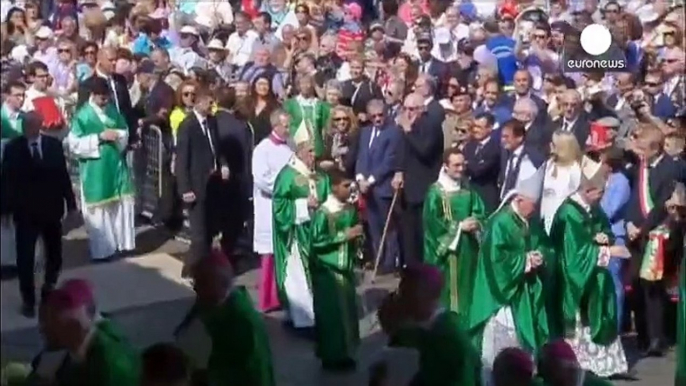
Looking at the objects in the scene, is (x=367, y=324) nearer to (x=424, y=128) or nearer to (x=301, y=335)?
(x=301, y=335)

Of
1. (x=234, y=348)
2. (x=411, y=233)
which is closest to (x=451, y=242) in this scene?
(x=411, y=233)

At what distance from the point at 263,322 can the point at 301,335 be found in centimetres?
19

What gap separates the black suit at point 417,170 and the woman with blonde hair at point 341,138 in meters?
0.17

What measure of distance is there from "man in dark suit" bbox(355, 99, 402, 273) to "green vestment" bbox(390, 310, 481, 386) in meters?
0.30

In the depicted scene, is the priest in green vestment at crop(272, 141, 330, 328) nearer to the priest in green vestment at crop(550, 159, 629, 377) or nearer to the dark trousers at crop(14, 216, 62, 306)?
the dark trousers at crop(14, 216, 62, 306)

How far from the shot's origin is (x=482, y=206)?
512 centimetres

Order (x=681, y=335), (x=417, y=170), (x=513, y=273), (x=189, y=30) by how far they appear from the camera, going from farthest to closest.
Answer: (x=681, y=335)
(x=513, y=273)
(x=417, y=170)
(x=189, y=30)

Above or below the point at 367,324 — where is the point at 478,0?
above

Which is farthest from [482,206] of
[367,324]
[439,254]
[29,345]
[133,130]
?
[29,345]

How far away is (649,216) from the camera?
550 centimetres

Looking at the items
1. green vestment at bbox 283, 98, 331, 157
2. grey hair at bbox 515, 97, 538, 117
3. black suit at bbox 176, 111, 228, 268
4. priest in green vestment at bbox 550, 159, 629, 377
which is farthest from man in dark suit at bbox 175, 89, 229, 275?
priest in green vestment at bbox 550, 159, 629, 377

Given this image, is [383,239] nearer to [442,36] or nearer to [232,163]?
[232,163]

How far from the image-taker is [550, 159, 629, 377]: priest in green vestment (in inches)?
208

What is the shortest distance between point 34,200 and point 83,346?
0.40 meters
